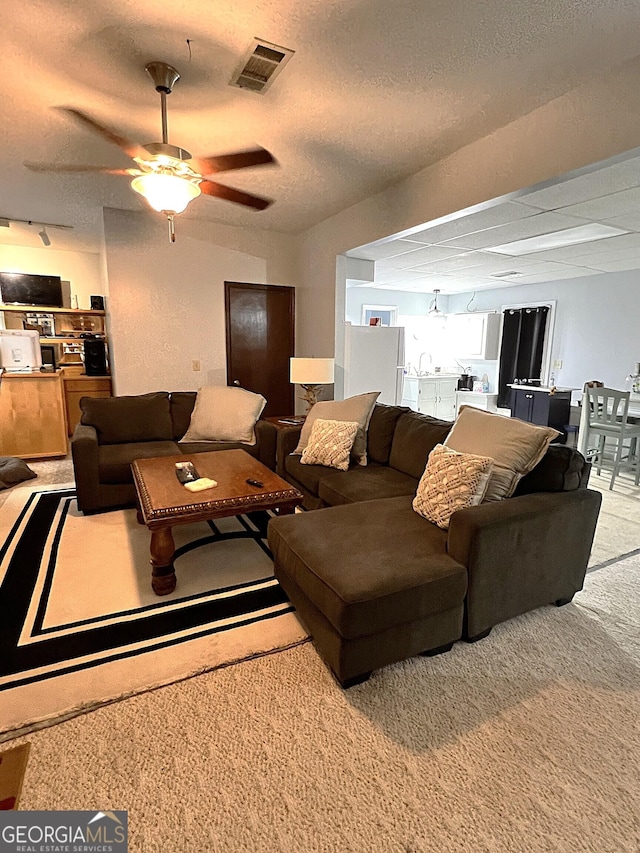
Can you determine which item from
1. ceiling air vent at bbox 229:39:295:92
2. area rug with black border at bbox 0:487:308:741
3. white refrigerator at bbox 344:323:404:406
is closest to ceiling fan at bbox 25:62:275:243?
ceiling air vent at bbox 229:39:295:92

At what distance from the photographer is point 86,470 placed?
327cm

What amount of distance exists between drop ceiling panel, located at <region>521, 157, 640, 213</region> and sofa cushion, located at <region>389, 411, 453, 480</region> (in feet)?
5.28

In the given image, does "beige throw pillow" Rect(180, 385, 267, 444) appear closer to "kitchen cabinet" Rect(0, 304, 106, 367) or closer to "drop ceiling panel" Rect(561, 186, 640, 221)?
"kitchen cabinet" Rect(0, 304, 106, 367)

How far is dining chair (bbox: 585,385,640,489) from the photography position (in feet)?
14.4

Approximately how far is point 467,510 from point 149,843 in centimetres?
152

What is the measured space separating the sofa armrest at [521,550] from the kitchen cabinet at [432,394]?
206 inches

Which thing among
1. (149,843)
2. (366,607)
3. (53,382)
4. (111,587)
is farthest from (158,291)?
(149,843)

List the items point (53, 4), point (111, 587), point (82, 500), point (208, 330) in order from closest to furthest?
point (53, 4) < point (111, 587) < point (82, 500) < point (208, 330)

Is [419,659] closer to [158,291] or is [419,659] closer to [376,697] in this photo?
[376,697]

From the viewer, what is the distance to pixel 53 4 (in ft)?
5.70

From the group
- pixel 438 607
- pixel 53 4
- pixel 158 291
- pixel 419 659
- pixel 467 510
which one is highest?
pixel 53 4

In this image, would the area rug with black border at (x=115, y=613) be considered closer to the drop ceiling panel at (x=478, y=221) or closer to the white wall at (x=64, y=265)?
the drop ceiling panel at (x=478, y=221)

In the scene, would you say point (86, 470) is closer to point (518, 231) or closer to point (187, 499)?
point (187, 499)

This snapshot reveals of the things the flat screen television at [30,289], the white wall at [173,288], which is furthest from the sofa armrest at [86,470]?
the flat screen television at [30,289]
